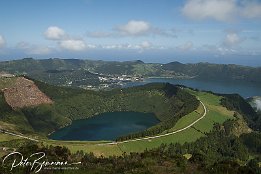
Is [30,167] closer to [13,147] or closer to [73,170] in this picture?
[73,170]

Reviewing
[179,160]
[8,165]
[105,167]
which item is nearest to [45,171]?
[8,165]

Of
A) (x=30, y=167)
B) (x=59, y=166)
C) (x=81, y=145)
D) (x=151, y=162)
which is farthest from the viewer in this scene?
(x=81, y=145)

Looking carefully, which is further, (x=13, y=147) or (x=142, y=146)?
(x=142, y=146)

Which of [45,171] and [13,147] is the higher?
[45,171]

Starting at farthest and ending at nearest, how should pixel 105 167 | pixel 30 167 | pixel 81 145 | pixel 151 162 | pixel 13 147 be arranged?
pixel 81 145 → pixel 13 147 → pixel 151 162 → pixel 105 167 → pixel 30 167

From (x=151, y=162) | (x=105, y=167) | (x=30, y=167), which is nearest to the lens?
(x=30, y=167)

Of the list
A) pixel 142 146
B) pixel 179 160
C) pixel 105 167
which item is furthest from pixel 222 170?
pixel 142 146

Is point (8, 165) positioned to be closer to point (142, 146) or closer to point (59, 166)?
point (59, 166)

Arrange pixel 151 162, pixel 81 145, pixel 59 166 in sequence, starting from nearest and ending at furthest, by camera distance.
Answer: pixel 59 166, pixel 151 162, pixel 81 145

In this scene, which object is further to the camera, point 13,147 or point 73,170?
point 13,147
